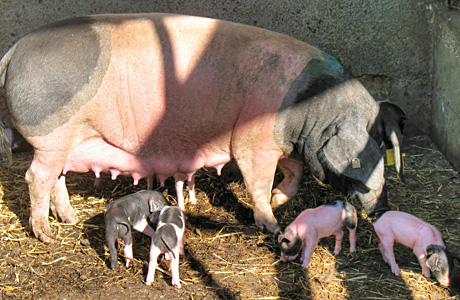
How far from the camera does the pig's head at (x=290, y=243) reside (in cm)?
415

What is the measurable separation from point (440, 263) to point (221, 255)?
64.2 inches

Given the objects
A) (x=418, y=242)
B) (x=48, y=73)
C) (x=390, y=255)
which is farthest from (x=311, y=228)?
(x=48, y=73)

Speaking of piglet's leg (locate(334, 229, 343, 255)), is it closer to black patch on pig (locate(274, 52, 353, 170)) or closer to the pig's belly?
black patch on pig (locate(274, 52, 353, 170))

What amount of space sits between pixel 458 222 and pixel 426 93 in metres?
1.99

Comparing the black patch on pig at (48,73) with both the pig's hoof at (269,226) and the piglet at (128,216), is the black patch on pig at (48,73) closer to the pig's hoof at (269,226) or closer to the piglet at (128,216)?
the piglet at (128,216)

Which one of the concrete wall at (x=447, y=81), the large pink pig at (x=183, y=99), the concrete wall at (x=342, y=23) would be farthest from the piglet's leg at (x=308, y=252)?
the concrete wall at (x=342, y=23)

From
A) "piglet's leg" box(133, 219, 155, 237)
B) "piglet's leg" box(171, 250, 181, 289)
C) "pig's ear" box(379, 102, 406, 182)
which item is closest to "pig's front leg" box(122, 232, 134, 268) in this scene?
"piglet's leg" box(133, 219, 155, 237)

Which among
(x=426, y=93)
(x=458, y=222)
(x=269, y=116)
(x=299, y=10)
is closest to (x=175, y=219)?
(x=269, y=116)

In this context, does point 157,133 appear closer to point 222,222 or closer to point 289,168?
point 222,222

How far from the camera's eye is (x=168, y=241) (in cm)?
385

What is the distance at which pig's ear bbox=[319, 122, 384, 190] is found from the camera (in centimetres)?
441

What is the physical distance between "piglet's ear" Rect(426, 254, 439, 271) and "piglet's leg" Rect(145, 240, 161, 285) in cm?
188

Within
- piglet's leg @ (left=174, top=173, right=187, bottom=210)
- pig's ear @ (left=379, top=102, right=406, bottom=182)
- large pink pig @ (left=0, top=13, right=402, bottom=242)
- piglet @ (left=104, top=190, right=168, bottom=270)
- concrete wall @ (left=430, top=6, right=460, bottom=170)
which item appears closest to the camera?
piglet @ (left=104, top=190, right=168, bottom=270)

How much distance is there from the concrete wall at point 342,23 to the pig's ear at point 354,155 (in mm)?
1928
